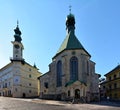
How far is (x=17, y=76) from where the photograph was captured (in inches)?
2354

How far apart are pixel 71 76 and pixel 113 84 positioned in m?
18.9

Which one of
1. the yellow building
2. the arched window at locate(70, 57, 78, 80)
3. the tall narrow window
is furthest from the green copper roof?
the yellow building

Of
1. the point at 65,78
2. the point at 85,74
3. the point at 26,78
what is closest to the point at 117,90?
the point at 85,74

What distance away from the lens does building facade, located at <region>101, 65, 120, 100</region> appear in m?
55.4

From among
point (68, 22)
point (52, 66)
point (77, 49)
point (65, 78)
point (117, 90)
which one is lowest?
point (117, 90)

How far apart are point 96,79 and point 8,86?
2933 centimetres

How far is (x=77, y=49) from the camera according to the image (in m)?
47.5

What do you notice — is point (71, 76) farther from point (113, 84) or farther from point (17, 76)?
point (17, 76)

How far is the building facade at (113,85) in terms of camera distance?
55438mm

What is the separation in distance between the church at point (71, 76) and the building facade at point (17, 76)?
37.6 ft

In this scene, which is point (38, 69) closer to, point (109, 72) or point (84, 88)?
point (109, 72)

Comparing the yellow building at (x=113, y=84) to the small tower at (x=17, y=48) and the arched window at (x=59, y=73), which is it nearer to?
the arched window at (x=59, y=73)

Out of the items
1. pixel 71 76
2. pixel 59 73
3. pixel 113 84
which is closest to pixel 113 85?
pixel 113 84

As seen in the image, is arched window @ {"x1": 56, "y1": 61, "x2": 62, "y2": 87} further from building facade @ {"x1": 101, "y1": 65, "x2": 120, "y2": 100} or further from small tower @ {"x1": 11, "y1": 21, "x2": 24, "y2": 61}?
small tower @ {"x1": 11, "y1": 21, "x2": 24, "y2": 61}
